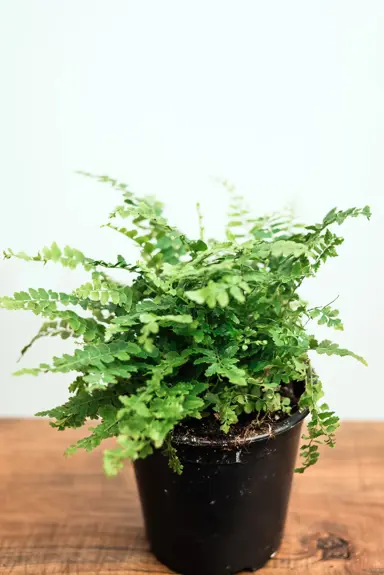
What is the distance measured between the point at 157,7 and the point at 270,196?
1.22 ft

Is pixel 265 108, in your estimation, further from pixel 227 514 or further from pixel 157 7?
pixel 227 514

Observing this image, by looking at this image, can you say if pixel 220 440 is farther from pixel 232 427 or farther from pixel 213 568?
pixel 213 568

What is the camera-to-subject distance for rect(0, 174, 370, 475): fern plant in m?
0.75

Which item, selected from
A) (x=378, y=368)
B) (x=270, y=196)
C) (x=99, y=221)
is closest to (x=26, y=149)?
(x=99, y=221)

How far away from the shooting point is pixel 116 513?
1.05m

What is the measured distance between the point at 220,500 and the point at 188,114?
65 cm

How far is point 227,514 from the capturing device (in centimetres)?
88

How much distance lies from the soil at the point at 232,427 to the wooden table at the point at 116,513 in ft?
0.77

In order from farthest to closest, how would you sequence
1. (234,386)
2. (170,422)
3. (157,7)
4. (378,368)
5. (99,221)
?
(378,368) → (99,221) → (157,7) → (234,386) → (170,422)

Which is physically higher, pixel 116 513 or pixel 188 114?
pixel 188 114

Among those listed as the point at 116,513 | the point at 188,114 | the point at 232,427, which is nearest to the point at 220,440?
the point at 232,427

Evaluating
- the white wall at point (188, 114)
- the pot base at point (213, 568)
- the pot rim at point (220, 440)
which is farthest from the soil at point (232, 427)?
the white wall at point (188, 114)

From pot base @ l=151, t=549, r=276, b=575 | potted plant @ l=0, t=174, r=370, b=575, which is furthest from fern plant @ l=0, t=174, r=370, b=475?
pot base @ l=151, t=549, r=276, b=575

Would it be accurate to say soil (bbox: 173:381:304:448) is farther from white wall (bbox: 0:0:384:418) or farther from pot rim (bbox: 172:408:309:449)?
white wall (bbox: 0:0:384:418)
